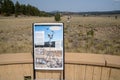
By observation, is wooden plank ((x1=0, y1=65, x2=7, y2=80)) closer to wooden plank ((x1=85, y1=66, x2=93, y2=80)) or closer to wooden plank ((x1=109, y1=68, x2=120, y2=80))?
wooden plank ((x1=85, y1=66, x2=93, y2=80))

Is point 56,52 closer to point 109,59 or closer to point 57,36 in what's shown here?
point 57,36

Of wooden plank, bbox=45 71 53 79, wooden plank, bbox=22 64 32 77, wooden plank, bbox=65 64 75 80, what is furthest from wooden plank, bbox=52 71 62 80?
wooden plank, bbox=22 64 32 77

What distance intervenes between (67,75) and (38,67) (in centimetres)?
76

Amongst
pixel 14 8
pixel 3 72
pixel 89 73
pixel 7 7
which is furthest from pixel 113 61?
pixel 14 8

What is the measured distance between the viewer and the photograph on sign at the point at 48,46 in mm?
4320

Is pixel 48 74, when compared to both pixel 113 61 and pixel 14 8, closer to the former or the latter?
pixel 113 61

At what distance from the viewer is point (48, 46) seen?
4.34 m

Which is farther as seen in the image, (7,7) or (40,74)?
(7,7)

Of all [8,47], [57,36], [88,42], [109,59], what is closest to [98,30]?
[88,42]

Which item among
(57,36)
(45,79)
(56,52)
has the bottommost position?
(45,79)

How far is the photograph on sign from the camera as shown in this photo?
432 centimetres

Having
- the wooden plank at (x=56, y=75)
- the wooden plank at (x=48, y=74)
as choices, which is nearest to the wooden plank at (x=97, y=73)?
the wooden plank at (x=56, y=75)

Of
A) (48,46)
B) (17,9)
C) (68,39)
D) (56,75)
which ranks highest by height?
(17,9)

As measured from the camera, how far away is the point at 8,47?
29.3 ft
